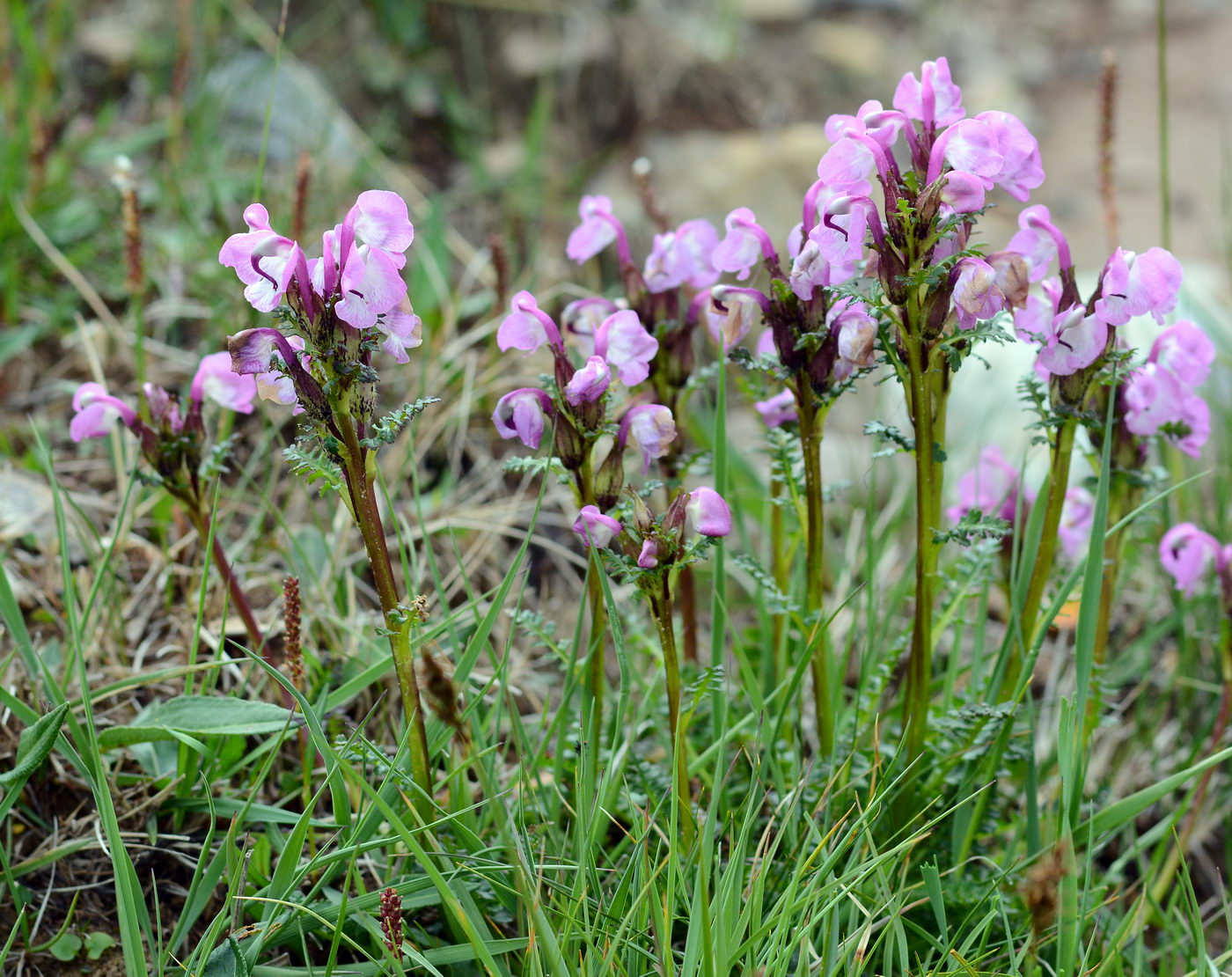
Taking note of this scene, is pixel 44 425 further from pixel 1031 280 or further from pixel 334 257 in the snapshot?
pixel 1031 280

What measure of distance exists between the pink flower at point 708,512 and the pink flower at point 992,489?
70 cm

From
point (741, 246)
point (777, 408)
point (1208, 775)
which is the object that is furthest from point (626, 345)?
point (1208, 775)

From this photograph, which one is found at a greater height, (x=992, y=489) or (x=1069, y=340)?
(x=1069, y=340)

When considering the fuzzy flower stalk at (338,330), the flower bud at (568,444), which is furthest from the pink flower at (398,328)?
the flower bud at (568,444)

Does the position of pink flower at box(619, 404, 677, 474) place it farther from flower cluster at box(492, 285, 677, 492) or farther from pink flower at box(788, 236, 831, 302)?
pink flower at box(788, 236, 831, 302)

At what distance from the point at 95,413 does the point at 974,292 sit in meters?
1.31

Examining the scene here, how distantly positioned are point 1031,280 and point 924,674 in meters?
0.57

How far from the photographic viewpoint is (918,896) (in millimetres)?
1588

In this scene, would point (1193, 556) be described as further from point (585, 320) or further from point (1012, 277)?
point (585, 320)

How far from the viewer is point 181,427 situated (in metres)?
1.70

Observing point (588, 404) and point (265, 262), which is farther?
point (588, 404)

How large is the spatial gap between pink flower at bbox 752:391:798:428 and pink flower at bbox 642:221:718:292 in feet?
0.73

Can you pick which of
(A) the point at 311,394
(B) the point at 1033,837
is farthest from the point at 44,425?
(B) the point at 1033,837

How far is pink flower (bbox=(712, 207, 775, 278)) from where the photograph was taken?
1.52 metres
